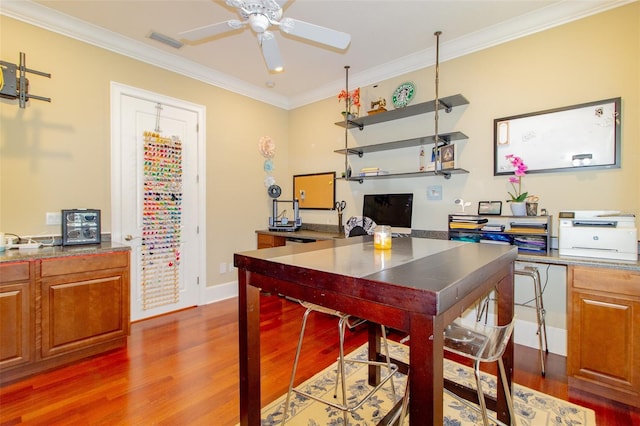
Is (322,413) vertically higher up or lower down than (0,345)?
lower down

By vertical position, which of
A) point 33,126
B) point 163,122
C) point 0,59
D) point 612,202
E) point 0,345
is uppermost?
point 0,59

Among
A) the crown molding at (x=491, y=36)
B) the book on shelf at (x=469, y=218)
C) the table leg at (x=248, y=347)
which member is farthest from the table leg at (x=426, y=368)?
the crown molding at (x=491, y=36)

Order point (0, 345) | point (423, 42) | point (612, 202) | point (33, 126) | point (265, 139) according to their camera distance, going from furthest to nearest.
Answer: point (265, 139), point (423, 42), point (33, 126), point (612, 202), point (0, 345)

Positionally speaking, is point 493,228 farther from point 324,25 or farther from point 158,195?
point 158,195

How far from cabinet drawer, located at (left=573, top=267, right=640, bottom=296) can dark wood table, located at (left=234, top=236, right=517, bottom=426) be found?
2.32ft

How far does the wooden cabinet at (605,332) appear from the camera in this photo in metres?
1.78

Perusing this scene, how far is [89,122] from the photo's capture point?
284 cm

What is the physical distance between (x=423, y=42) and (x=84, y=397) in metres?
4.00

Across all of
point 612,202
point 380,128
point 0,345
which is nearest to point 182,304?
point 0,345

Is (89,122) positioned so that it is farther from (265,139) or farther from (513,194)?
(513,194)

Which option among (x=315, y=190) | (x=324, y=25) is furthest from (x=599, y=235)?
(x=315, y=190)

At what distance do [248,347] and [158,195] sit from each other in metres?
2.55

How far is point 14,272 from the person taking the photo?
2055mm

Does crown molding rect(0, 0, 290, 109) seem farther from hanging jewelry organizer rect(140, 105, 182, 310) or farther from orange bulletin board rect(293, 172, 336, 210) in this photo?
orange bulletin board rect(293, 172, 336, 210)
